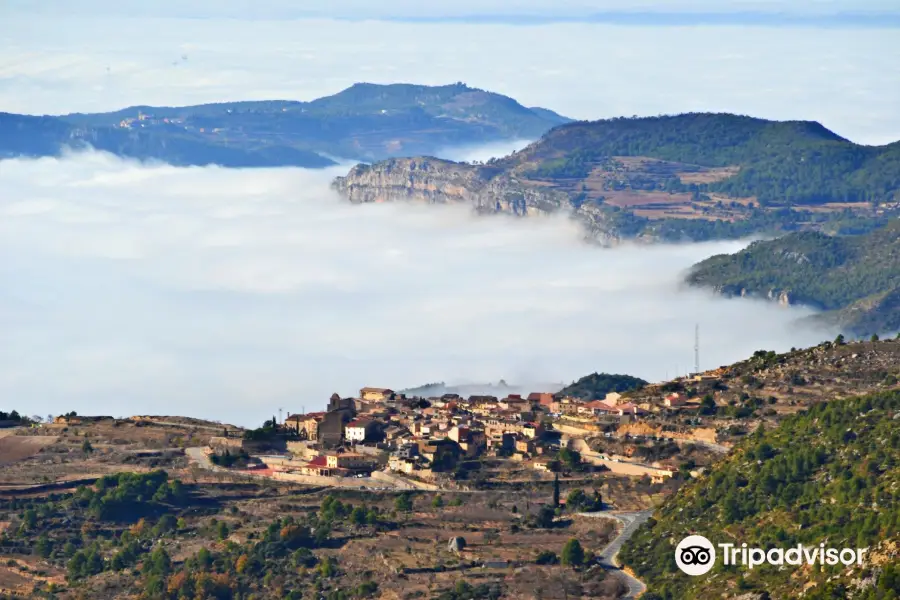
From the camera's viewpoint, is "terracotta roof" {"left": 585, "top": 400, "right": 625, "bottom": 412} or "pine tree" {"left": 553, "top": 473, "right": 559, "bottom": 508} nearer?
"pine tree" {"left": 553, "top": 473, "right": 559, "bottom": 508}

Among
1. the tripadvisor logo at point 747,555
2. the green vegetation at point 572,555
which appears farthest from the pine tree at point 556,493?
Result: the tripadvisor logo at point 747,555

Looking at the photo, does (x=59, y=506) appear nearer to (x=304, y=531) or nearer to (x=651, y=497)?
(x=304, y=531)

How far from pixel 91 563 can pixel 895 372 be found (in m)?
42.0

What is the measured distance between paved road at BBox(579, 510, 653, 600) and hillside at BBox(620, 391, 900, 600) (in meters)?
0.55

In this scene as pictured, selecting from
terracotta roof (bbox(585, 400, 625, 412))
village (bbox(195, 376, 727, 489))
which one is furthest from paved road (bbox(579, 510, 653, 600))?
terracotta roof (bbox(585, 400, 625, 412))

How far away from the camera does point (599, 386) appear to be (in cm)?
18988

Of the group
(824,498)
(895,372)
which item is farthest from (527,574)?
(895,372)

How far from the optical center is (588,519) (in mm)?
114688

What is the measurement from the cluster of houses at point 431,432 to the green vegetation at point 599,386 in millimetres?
30474

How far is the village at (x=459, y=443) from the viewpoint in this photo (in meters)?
126

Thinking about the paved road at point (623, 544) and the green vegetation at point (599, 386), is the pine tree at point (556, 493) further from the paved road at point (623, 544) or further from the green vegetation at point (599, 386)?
the green vegetation at point (599, 386)

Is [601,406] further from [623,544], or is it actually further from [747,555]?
[747,555]

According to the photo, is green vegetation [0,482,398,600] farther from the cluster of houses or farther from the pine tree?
the cluster of houses

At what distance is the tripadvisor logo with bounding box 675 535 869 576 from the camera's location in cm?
9294
